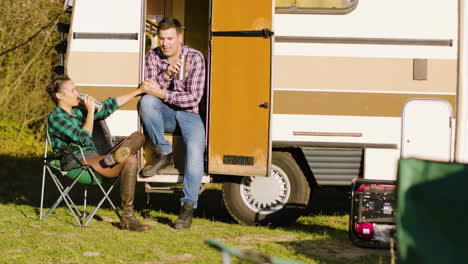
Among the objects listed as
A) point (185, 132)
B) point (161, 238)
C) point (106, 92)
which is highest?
point (106, 92)

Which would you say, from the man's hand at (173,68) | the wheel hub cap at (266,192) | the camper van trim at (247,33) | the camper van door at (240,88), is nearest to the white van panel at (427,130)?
the wheel hub cap at (266,192)

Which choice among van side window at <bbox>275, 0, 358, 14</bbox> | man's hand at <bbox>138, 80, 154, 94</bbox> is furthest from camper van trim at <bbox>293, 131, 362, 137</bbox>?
man's hand at <bbox>138, 80, 154, 94</bbox>

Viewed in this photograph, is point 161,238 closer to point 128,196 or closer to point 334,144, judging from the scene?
point 128,196

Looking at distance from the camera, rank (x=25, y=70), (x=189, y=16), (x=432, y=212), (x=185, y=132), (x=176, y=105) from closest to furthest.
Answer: (x=432, y=212), (x=185, y=132), (x=176, y=105), (x=189, y=16), (x=25, y=70)

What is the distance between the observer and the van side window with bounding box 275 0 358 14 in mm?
6309

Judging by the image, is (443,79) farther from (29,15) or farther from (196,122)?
(29,15)

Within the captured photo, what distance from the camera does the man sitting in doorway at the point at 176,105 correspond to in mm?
6285

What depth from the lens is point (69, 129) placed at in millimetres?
6172

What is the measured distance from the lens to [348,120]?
20.7ft

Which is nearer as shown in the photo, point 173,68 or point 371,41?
point 371,41

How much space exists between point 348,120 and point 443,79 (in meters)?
0.93

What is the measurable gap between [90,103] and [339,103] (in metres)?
2.28

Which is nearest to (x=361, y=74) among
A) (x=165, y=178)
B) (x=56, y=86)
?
(x=165, y=178)

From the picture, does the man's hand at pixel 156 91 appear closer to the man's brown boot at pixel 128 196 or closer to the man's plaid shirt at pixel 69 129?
the man's plaid shirt at pixel 69 129
